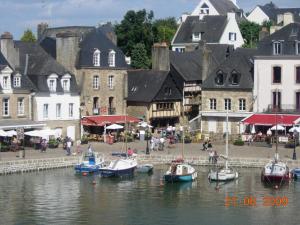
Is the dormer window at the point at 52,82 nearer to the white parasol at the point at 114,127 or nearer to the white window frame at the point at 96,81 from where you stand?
the white window frame at the point at 96,81

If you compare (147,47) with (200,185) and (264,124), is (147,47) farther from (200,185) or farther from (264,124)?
(200,185)

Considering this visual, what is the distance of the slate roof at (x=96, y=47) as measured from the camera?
8356cm

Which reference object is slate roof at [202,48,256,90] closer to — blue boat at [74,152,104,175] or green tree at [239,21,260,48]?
blue boat at [74,152,104,175]

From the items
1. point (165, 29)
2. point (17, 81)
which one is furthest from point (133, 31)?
point (17, 81)

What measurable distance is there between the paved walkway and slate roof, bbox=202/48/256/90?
7.53 m

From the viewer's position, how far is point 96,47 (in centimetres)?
8494

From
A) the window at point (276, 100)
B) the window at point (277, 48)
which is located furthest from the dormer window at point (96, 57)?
the window at point (276, 100)

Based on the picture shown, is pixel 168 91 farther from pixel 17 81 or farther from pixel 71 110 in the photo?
pixel 17 81

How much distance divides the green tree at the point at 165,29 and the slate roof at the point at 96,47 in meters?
29.4

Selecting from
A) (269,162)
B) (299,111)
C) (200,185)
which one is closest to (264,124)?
(299,111)

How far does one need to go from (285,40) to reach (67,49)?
19304 millimetres

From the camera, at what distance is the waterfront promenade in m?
67.1

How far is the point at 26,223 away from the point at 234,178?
1933cm

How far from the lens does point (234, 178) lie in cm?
6462
